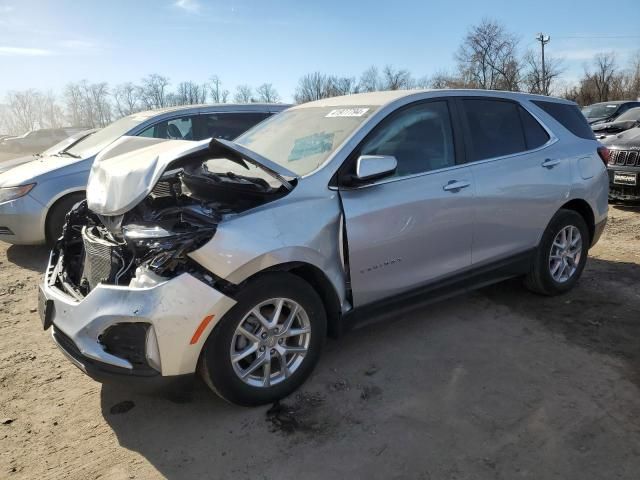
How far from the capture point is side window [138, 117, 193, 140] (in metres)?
6.64

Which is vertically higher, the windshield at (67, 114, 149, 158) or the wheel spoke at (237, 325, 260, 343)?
the windshield at (67, 114, 149, 158)

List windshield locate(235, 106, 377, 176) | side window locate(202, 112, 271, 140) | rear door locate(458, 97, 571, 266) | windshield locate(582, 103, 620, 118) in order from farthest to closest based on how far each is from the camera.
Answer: windshield locate(582, 103, 620, 118) < side window locate(202, 112, 271, 140) < rear door locate(458, 97, 571, 266) < windshield locate(235, 106, 377, 176)

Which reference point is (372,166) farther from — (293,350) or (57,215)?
(57,215)

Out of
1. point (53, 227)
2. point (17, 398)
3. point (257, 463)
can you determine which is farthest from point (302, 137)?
point (53, 227)

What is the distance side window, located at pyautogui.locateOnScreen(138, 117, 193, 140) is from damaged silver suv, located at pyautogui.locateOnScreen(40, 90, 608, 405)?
293cm

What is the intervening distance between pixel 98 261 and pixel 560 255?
150 inches

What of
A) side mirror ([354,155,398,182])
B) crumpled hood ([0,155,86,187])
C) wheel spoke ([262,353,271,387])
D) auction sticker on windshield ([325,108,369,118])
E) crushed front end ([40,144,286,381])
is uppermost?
auction sticker on windshield ([325,108,369,118])

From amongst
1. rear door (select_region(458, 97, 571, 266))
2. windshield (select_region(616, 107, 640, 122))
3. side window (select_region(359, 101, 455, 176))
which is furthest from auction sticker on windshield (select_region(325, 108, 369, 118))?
windshield (select_region(616, 107, 640, 122))

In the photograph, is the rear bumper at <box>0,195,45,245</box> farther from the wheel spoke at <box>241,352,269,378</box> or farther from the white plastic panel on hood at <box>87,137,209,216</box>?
the wheel spoke at <box>241,352,269,378</box>

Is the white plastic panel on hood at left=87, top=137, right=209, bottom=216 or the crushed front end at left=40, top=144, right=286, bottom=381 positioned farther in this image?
the white plastic panel on hood at left=87, top=137, right=209, bottom=216

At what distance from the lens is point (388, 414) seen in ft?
9.32

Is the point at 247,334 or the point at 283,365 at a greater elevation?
the point at 247,334

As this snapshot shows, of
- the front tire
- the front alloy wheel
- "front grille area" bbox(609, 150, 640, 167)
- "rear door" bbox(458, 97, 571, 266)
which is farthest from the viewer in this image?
"front grille area" bbox(609, 150, 640, 167)

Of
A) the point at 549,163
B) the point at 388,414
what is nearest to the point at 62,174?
the point at 388,414
